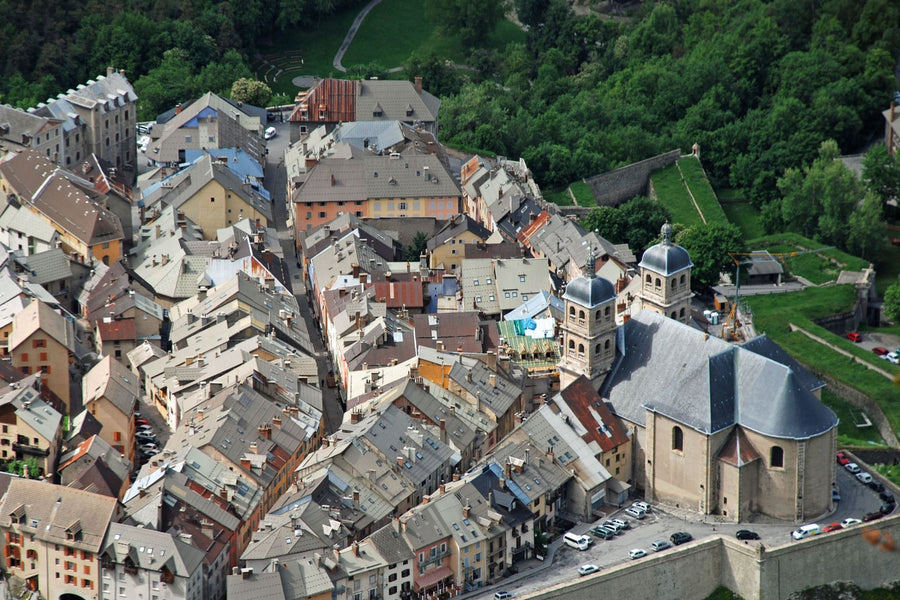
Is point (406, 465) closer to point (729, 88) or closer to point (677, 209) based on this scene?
point (677, 209)

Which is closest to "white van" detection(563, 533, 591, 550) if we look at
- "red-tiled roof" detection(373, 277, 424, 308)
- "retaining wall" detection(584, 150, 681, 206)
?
"red-tiled roof" detection(373, 277, 424, 308)

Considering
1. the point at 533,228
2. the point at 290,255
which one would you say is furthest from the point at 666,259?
the point at 290,255

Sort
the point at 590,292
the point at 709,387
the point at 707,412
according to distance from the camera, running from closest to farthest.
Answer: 1. the point at 707,412
2. the point at 709,387
3. the point at 590,292

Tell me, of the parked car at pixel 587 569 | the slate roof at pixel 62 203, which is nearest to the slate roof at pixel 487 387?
the parked car at pixel 587 569

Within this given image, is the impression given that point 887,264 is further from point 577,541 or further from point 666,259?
point 577,541

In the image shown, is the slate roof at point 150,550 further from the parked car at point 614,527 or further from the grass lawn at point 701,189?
the grass lawn at point 701,189
